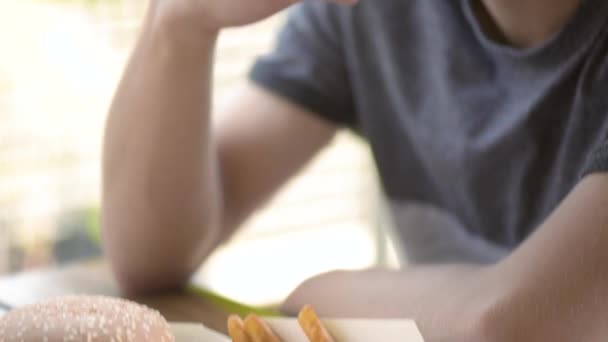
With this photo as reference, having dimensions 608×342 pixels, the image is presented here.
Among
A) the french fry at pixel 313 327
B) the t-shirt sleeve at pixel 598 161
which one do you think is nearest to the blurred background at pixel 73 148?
the t-shirt sleeve at pixel 598 161

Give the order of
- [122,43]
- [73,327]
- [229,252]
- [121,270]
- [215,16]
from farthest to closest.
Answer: [229,252]
[122,43]
[121,270]
[215,16]
[73,327]

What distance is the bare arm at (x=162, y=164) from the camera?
92cm

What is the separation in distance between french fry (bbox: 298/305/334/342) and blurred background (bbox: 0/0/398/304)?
4.67ft

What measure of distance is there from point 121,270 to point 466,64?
44 centimetres

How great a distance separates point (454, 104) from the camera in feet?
3.29

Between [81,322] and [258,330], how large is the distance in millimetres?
125

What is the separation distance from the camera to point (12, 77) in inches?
89.1

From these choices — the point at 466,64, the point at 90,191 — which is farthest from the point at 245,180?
the point at 90,191

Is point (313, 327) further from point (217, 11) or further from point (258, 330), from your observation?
point (217, 11)

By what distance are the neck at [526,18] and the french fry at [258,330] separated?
428mm

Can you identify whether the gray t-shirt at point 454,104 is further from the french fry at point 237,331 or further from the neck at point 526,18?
the french fry at point 237,331

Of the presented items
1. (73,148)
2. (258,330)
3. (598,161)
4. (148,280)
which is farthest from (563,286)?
(73,148)

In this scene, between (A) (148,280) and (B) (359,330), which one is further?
(A) (148,280)

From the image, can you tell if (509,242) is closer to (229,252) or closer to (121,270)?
(121,270)
